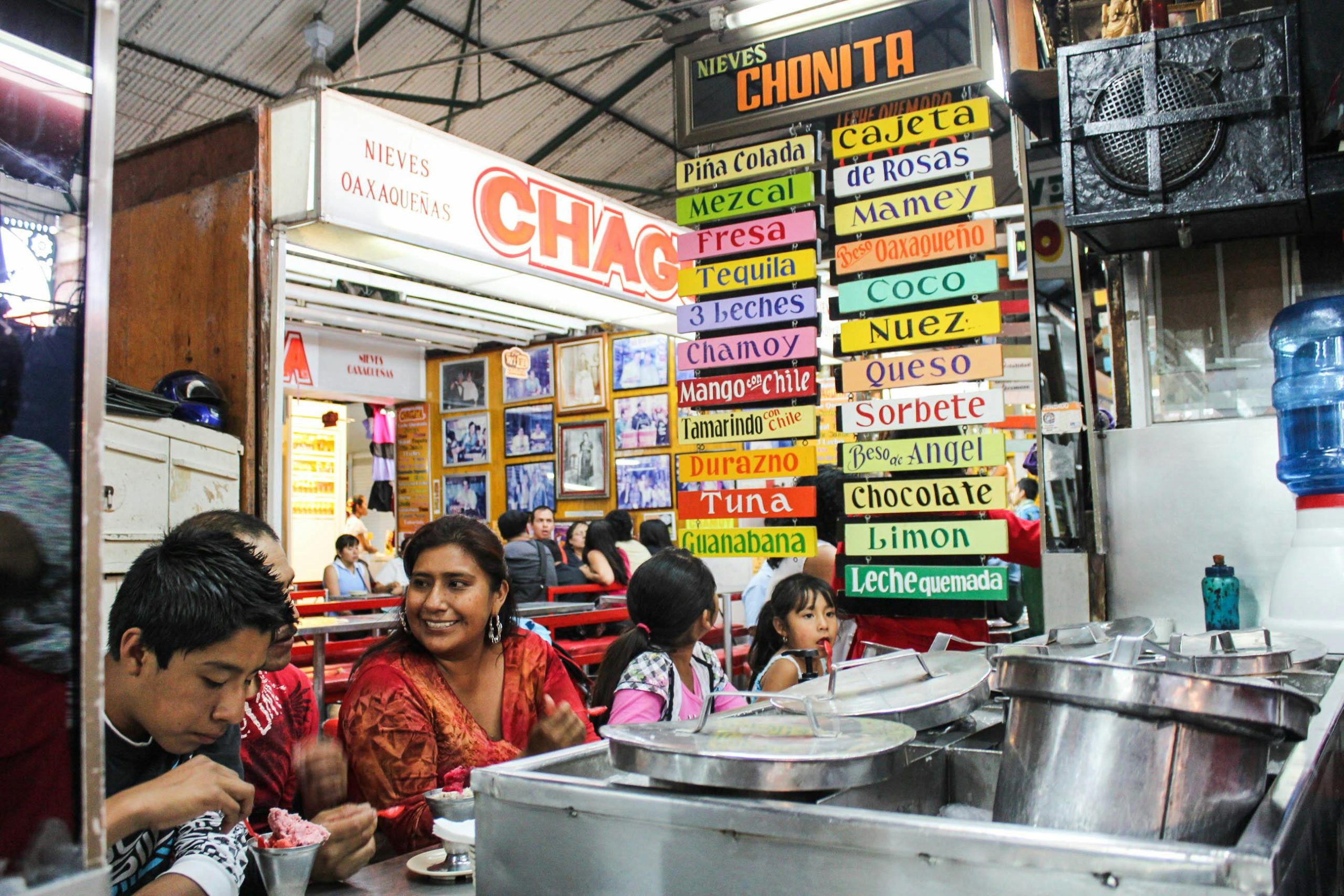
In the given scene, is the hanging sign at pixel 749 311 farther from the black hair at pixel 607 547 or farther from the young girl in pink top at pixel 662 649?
the black hair at pixel 607 547

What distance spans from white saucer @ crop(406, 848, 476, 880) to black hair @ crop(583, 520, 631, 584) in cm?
636

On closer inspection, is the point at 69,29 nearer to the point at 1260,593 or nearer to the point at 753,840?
the point at 753,840

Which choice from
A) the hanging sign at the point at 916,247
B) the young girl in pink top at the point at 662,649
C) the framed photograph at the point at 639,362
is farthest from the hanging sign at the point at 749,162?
the framed photograph at the point at 639,362

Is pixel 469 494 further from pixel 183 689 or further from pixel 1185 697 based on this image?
pixel 1185 697

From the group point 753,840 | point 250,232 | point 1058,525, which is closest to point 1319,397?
point 1058,525

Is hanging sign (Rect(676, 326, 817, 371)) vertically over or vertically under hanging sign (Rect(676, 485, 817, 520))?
over

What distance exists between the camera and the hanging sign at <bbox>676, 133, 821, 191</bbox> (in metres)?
3.99

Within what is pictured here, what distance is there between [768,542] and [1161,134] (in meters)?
2.00

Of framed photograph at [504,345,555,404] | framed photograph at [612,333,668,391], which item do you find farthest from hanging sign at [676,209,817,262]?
framed photograph at [504,345,555,404]

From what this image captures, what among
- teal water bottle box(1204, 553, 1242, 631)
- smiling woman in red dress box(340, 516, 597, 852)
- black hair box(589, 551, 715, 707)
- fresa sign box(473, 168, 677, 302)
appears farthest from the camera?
fresa sign box(473, 168, 677, 302)

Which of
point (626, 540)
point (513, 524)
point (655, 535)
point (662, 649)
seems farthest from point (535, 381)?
point (662, 649)

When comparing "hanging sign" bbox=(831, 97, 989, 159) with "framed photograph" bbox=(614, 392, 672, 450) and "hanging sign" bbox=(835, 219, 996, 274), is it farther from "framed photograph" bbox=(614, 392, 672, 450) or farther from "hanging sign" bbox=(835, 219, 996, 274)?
"framed photograph" bbox=(614, 392, 672, 450)

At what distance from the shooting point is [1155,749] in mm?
1064

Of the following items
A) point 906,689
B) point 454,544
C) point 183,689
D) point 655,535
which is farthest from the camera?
point 655,535
